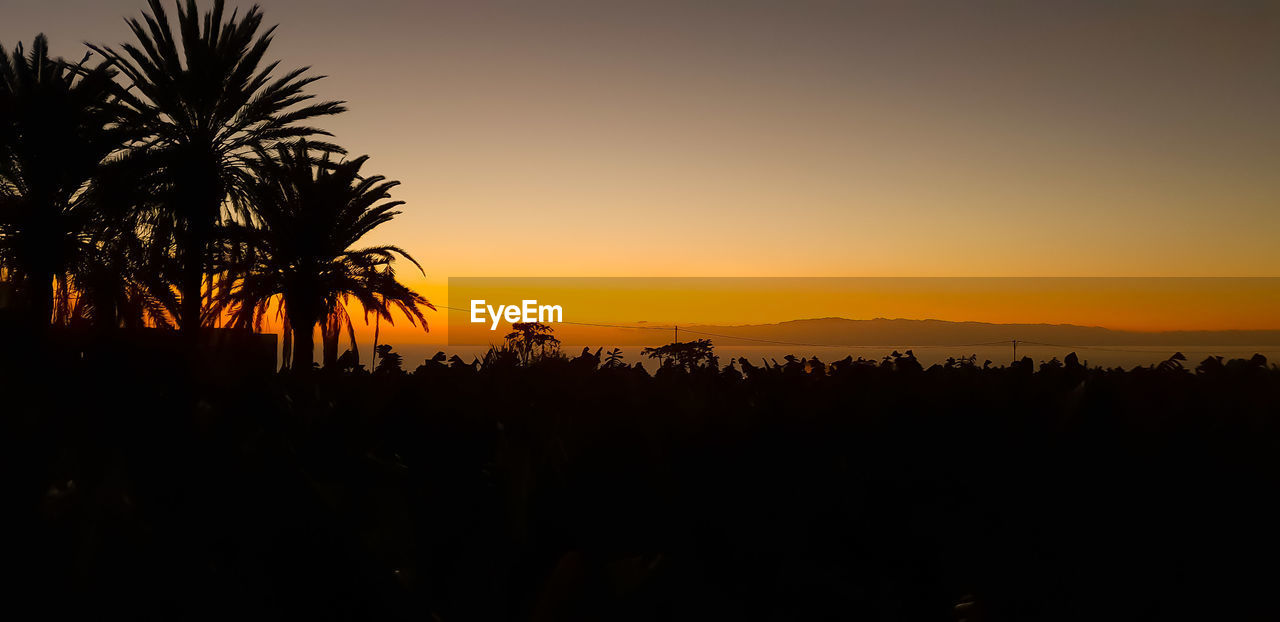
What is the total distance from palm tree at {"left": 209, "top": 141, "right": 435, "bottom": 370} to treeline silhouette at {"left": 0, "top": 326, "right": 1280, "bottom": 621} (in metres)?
24.3

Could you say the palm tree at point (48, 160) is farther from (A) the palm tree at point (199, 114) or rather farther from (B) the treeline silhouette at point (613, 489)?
(B) the treeline silhouette at point (613, 489)

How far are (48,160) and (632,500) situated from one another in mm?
26539

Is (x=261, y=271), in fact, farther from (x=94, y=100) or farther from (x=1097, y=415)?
(x=1097, y=415)

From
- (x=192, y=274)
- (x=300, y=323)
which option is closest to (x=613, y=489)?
(x=192, y=274)

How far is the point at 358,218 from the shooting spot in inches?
1153

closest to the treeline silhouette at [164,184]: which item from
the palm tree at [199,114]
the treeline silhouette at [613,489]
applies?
the palm tree at [199,114]

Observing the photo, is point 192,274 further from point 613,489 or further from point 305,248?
point 613,489

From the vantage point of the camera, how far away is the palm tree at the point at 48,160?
75.1ft

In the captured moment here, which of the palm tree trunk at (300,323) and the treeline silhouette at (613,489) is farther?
the palm tree trunk at (300,323)

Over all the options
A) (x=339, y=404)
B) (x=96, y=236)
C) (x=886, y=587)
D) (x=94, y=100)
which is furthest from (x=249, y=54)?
(x=886, y=587)

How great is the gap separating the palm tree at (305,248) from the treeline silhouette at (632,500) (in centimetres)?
2427

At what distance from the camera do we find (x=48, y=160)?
23562 millimetres

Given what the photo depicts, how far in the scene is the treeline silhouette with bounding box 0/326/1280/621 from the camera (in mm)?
1450

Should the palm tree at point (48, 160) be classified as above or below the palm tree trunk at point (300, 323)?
above
